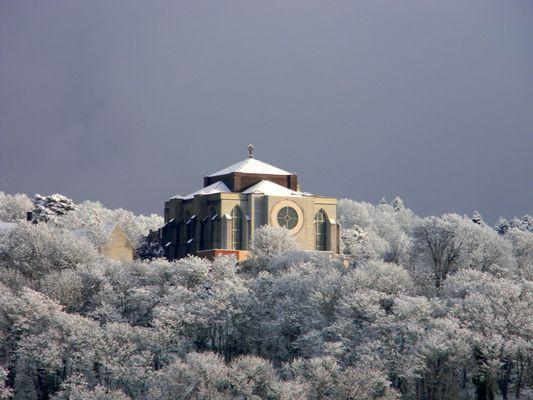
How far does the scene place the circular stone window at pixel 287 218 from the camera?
340ft

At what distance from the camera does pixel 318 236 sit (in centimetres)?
10575

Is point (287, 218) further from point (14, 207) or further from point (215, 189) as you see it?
point (14, 207)

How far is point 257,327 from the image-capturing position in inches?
3150

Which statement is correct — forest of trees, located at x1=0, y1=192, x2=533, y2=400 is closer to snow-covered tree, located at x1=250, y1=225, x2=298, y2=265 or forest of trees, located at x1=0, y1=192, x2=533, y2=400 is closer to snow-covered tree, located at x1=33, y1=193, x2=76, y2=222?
snow-covered tree, located at x1=250, y1=225, x2=298, y2=265

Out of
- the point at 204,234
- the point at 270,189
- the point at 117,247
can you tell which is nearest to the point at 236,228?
the point at 204,234

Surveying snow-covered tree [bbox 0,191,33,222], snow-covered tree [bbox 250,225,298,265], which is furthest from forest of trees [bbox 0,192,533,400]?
snow-covered tree [bbox 0,191,33,222]

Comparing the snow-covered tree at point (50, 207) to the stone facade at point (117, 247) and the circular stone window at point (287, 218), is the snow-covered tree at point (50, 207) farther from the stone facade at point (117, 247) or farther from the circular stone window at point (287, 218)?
the circular stone window at point (287, 218)

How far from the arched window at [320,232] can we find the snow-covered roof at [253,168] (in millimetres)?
7338

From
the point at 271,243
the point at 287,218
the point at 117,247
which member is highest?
the point at 287,218

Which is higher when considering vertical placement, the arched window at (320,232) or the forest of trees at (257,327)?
the arched window at (320,232)

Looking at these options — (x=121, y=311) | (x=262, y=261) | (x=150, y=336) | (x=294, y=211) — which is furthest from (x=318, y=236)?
(x=150, y=336)

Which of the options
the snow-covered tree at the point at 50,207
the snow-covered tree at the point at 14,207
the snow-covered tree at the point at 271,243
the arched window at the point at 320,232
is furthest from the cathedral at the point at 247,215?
the snow-covered tree at the point at 14,207

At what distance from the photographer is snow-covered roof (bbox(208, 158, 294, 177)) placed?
4353 inches

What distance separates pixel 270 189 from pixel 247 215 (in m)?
4.46
